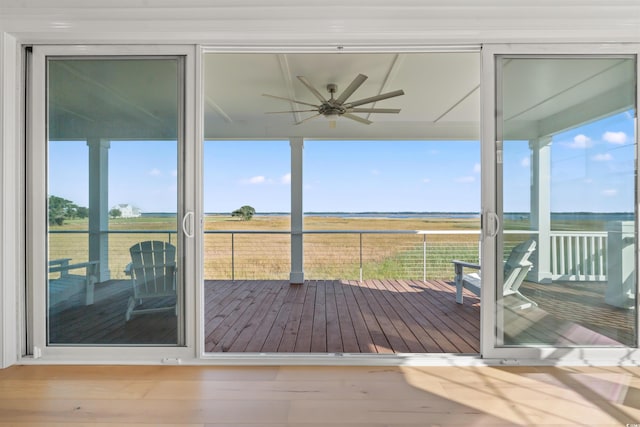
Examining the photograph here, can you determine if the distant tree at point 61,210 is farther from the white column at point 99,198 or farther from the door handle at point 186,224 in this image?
the door handle at point 186,224

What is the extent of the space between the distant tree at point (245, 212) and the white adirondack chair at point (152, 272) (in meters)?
9.70

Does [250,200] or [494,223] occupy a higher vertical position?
[250,200]

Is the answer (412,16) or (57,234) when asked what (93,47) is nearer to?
(57,234)

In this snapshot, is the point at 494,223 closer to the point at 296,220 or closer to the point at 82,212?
the point at 82,212

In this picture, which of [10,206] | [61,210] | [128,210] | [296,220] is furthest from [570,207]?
[296,220]

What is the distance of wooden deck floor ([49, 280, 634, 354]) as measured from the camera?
2207mm

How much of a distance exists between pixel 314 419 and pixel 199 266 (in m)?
1.12

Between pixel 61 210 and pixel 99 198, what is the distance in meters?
0.28

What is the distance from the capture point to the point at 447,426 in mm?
1590

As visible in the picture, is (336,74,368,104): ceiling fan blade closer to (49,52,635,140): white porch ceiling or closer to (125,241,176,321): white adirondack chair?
(49,52,635,140): white porch ceiling

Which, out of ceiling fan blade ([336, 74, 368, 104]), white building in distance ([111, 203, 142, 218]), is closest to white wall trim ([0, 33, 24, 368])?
white building in distance ([111, 203, 142, 218])

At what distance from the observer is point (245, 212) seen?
11.9 m

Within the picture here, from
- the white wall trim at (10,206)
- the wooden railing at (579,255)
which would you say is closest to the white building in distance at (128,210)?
the white wall trim at (10,206)

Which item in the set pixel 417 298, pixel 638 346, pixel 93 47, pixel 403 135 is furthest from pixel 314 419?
pixel 403 135
